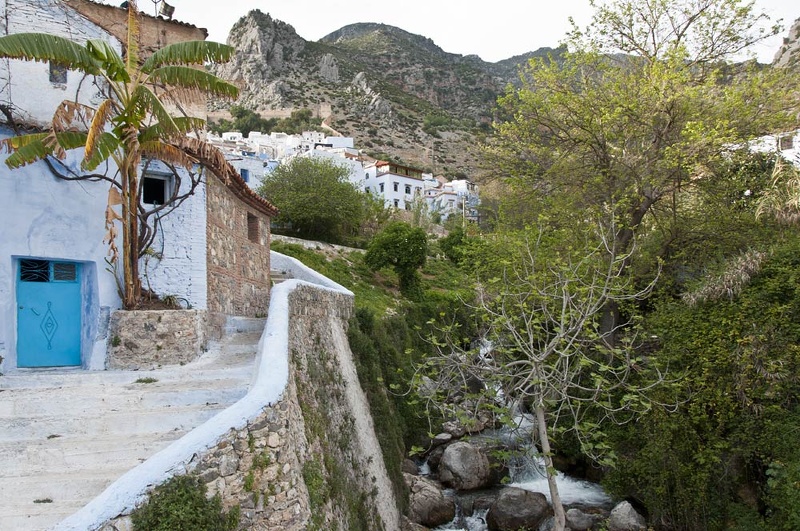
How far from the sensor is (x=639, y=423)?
11.9 metres

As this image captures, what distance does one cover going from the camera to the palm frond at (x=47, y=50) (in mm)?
7734

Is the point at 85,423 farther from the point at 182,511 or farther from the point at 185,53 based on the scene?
the point at 185,53

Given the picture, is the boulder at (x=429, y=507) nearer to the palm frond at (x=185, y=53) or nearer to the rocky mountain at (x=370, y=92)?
the palm frond at (x=185, y=53)

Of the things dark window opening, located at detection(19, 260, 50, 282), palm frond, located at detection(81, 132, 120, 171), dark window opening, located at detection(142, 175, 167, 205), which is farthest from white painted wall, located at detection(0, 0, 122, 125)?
dark window opening, located at detection(19, 260, 50, 282)

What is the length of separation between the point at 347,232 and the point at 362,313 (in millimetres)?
22316

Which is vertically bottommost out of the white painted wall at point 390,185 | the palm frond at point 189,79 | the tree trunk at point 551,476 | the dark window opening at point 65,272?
the tree trunk at point 551,476

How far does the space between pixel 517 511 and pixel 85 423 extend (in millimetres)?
Answer: 9100

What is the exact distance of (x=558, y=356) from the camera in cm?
1209

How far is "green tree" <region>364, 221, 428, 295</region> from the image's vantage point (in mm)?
28828

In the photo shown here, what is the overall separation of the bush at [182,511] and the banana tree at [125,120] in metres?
5.32

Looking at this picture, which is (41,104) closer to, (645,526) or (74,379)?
(74,379)

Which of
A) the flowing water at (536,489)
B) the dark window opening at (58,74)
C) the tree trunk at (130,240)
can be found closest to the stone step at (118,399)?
the tree trunk at (130,240)

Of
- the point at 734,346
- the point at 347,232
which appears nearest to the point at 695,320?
the point at 734,346

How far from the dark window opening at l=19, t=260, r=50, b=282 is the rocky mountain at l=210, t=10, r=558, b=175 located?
80.8 m
